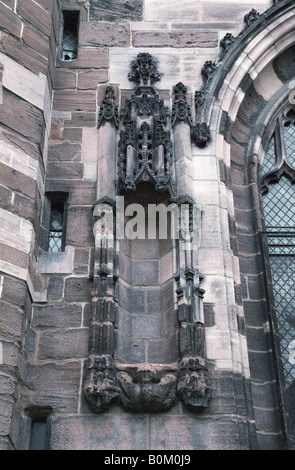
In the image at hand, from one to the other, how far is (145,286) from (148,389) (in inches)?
50.5

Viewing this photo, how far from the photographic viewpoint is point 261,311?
766 cm

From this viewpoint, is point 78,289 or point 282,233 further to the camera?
point 282,233

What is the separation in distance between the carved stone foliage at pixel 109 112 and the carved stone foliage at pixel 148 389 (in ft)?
9.67

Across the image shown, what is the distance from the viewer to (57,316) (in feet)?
23.5

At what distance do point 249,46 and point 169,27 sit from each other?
3.42 feet

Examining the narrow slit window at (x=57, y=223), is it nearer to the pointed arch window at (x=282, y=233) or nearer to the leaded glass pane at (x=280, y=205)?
the pointed arch window at (x=282, y=233)

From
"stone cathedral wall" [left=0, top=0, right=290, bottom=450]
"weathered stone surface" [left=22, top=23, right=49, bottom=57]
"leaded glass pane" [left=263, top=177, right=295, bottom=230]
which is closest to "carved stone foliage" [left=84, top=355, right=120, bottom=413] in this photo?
"stone cathedral wall" [left=0, top=0, right=290, bottom=450]

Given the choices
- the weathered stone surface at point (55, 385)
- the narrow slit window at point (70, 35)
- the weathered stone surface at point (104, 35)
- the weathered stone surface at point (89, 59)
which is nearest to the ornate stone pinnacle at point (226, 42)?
the weathered stone surface at point (104, 35)

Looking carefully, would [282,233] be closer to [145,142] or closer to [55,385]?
[145,142]

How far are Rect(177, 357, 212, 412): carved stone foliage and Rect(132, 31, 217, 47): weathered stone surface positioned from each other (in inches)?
166

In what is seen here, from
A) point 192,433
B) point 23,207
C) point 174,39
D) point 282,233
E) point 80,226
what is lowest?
point 192,433

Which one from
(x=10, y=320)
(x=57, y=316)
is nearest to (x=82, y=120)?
(x=57, y=316)

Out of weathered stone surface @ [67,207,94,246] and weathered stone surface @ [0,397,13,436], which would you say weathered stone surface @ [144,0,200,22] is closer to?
weathered stone surface @ [67,207,94,246]
